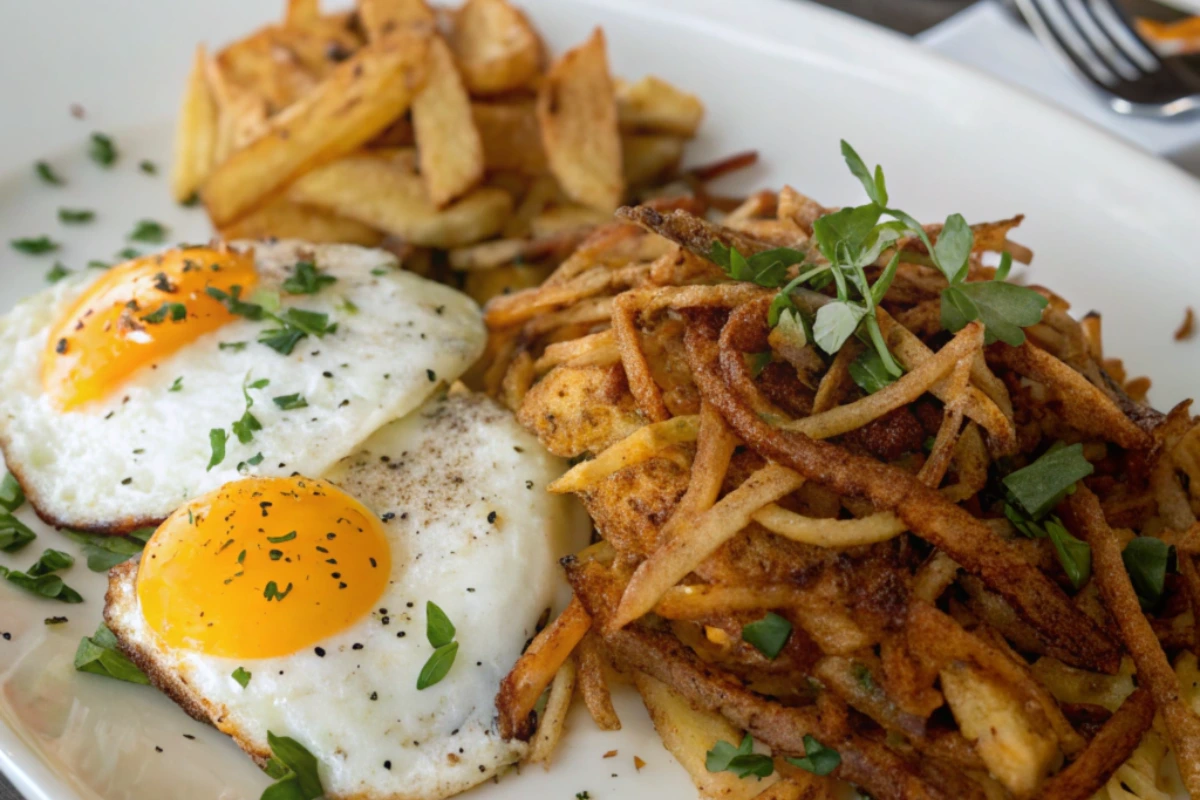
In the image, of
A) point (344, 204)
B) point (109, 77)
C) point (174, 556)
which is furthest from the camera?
point (109, 77)

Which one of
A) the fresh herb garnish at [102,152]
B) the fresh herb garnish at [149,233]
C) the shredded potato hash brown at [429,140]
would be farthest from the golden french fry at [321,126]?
the fresh herb garnish at [102,152]

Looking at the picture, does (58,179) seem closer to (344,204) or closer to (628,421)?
(344,204)

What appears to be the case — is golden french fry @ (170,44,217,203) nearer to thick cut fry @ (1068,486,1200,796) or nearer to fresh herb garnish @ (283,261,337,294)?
fresh herb garnish @ (283,261,337,294)

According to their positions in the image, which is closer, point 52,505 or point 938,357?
point 938,357

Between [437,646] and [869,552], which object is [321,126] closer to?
[437,646]

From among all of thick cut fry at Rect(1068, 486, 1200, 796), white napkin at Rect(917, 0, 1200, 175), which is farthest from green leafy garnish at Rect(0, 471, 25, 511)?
white napkin at Rect(917, 0, 1200, 175)

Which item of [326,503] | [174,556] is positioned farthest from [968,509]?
[174,556]
